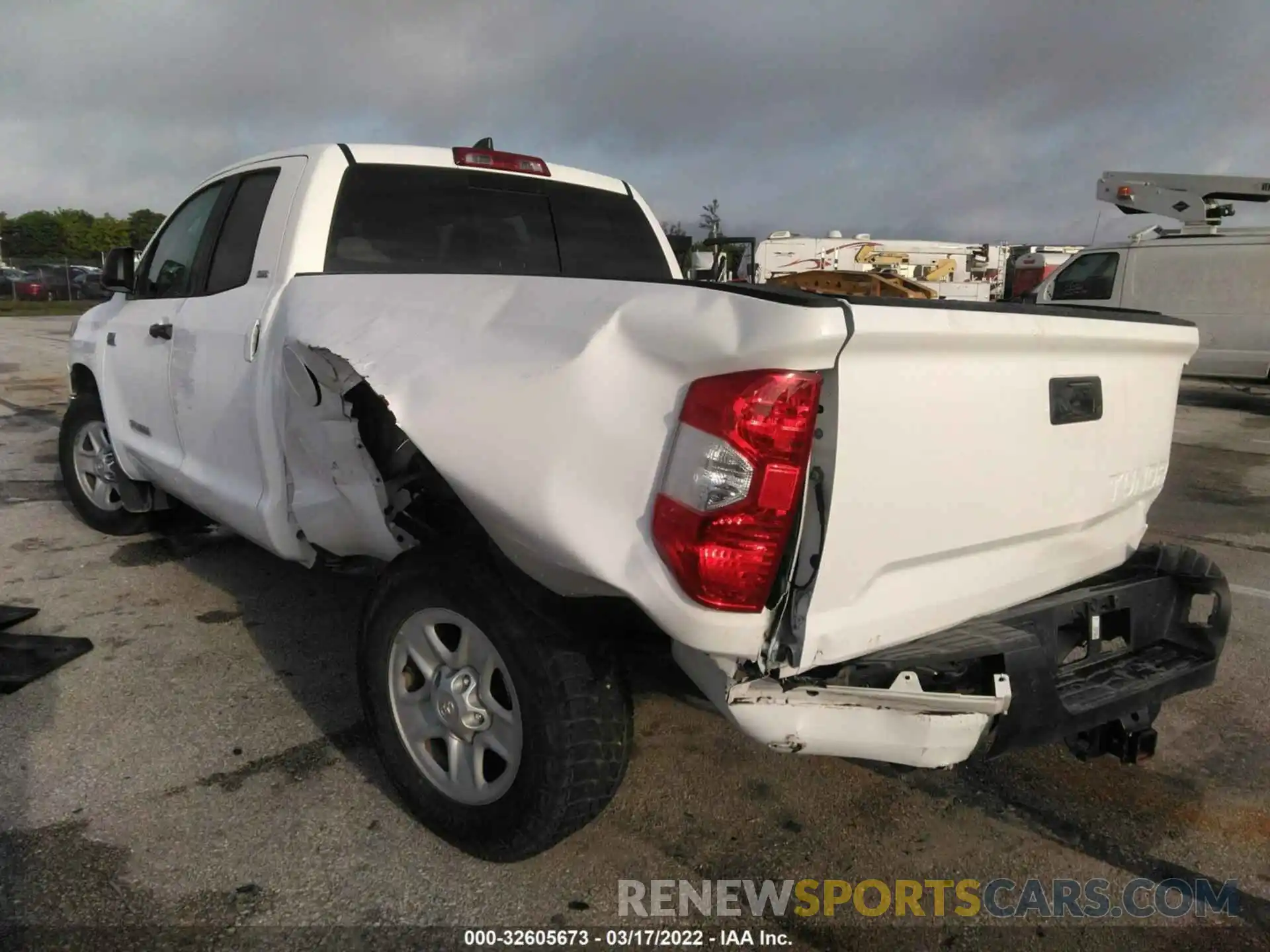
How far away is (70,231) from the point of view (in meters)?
62.6

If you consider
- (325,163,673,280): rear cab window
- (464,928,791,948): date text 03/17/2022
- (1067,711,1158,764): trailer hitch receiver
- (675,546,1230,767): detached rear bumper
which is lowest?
(464,928,791,948): date text 03/17/2022

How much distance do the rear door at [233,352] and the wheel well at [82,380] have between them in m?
1.70

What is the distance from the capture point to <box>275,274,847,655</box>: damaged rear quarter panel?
180 cm

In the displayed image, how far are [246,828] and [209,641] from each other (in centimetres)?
151

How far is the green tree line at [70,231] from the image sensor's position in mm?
58938

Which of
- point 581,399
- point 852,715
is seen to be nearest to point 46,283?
point 581,399

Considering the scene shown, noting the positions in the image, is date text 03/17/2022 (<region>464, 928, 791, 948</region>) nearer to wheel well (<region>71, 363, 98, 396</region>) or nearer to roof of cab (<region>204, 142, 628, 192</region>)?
roof of cab (<region>204, 142, 628, 192</region>)

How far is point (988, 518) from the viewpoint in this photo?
2.19m

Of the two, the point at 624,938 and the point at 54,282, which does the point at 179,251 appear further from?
the point at 54,282

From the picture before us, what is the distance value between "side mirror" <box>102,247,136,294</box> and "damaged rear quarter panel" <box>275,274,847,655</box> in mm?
2961

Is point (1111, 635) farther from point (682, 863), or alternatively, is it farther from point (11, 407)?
point (11, 407)

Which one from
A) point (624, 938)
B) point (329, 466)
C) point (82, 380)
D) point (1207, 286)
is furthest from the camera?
point (1207, 286)

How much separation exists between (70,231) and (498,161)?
71.8 meters

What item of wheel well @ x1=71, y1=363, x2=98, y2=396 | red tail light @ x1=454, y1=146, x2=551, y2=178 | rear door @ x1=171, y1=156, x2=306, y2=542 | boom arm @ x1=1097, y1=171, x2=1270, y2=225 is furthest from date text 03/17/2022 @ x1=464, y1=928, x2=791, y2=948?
boom arm @ x1=1097, y1=171, x2=1270, y2=225
